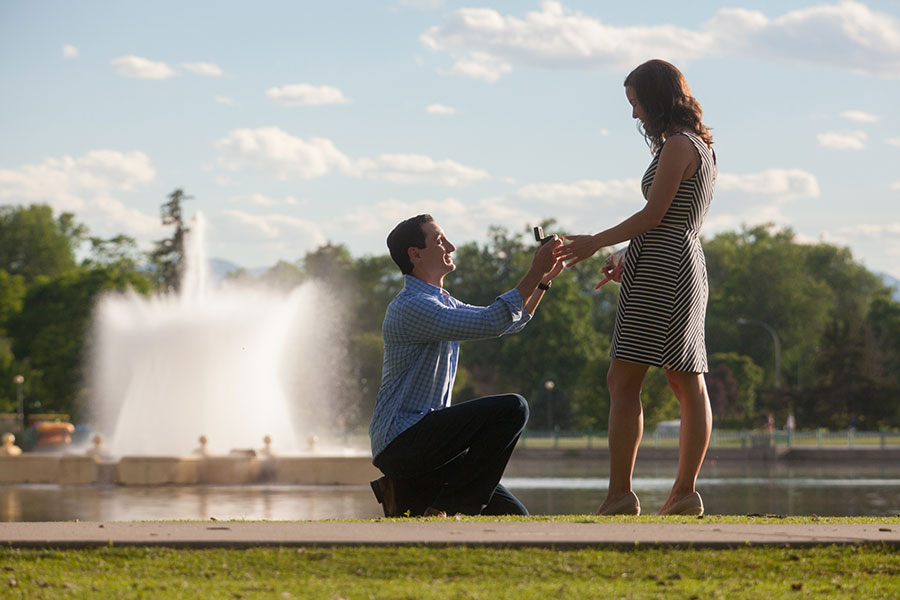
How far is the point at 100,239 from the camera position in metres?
92.1

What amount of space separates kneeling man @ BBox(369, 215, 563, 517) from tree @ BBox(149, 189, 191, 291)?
236 feet

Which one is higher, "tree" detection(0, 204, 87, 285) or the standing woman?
"tree" detection(0, 204, 87, 285)

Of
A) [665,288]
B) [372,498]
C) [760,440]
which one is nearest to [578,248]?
[665,288]

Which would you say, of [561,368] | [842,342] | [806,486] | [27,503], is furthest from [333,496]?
[561,368]

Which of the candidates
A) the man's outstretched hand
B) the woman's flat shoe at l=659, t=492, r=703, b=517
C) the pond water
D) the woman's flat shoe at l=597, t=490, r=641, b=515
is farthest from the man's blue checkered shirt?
the pond water

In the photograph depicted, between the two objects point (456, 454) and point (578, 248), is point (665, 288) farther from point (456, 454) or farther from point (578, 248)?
point (456, 454)

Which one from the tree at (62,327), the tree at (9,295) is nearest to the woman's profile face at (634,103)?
the tree at (62,327)

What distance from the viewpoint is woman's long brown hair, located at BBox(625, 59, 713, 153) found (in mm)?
6602

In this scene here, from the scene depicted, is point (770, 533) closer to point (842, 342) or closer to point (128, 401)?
point (128, 401)

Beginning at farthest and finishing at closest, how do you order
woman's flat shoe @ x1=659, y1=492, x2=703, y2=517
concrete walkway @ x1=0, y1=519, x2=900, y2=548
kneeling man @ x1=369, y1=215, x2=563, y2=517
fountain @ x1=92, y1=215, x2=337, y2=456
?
fountain @ x1=92, y1=215, x2=337, y2=456, woman's flat shoe @ x1=659, y1=492, x2=703, y2=517, kneeling man @ x1=369, y1=215, x2=563, y2=517, concrete walkway @ x1=0, y1=519, x2=900, y2=548

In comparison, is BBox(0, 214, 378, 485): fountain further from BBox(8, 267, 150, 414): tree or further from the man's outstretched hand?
BBox(8, 267, 150, 414): tree

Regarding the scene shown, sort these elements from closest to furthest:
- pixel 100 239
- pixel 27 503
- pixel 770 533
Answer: pixel 770 533 < pixel 27 503 < pixel 100 239

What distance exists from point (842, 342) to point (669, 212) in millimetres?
62604

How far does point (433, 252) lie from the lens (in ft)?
20.3
